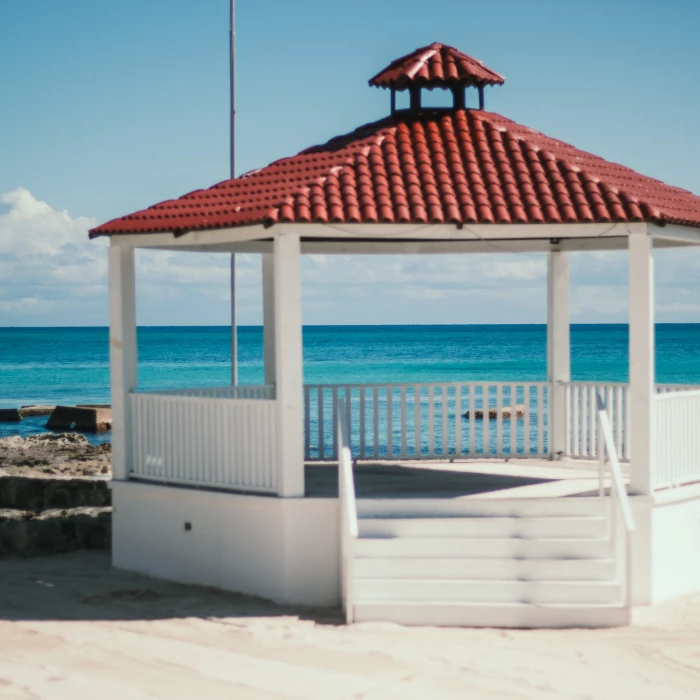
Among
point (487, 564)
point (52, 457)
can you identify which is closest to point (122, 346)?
point (487, 564)

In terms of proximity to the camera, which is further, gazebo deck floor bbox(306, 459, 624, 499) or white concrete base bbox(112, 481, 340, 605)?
gazebo deck floor bbox(306, 459, 624, 499)

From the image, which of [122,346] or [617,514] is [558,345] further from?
[122,346]

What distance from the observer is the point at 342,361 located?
97.9m

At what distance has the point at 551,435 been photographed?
15148 millimetres

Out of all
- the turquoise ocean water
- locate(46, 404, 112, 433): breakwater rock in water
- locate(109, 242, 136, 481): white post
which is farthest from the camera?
the turquoise ocean water

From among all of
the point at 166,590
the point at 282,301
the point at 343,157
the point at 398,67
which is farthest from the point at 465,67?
the point at 166,590

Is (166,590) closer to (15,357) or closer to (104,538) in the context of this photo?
(104,538)

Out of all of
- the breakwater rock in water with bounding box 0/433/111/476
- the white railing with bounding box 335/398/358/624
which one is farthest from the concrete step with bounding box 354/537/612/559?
the breakwater rock in water with bounding box 0/433/111/476

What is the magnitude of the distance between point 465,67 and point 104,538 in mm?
7310

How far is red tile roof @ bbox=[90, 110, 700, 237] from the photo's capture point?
36.4 feet

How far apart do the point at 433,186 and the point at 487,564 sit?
3758 mm

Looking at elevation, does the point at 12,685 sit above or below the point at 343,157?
below

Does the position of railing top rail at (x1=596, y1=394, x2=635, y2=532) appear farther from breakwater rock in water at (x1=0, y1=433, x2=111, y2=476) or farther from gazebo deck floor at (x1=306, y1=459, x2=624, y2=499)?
breakwater rock in water at (x1=0, y1=433, x2=111, y2=476)

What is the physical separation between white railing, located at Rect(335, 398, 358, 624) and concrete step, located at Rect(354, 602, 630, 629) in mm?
220
